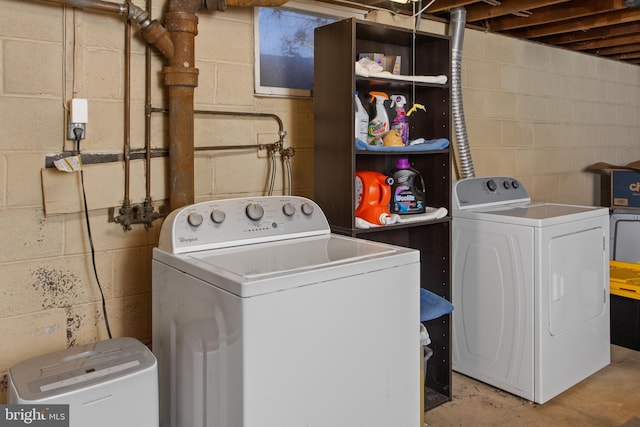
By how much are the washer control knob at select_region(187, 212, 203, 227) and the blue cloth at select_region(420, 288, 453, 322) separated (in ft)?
3.32

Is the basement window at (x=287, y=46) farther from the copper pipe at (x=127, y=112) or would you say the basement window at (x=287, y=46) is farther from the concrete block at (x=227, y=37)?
the copper pipe at (x=127, y=112)

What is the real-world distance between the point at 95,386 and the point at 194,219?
625 millimetres

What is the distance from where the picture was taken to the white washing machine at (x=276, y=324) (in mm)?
1537

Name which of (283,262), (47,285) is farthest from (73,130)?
(283,262)

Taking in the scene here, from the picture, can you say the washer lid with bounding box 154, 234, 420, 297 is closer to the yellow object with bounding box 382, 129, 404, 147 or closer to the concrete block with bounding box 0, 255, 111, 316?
the concrete block with bounding box 0, 255, 111, 316

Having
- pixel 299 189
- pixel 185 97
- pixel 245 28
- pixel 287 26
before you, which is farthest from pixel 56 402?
pixel 287 26

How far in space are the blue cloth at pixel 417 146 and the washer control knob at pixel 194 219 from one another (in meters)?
0.76

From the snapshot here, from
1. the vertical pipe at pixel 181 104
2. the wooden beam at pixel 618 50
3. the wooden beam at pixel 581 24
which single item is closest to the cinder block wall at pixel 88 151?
the vertical pipe at pixel 181 104

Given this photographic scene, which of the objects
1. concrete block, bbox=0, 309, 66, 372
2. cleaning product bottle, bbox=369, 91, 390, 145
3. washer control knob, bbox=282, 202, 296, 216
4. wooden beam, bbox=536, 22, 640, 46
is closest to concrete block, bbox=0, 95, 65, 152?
concrete block, bbox=0, 309, 66, 372

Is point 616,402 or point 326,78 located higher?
point 326,78

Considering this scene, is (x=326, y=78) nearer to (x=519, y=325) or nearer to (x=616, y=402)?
(x=519, y=325)

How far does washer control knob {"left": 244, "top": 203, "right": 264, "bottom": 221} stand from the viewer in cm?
202

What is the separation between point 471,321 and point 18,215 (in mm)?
2189

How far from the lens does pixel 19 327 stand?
1.96m
